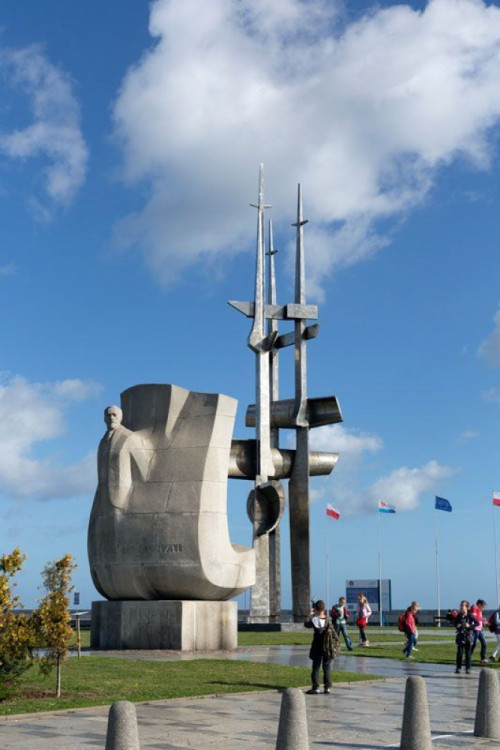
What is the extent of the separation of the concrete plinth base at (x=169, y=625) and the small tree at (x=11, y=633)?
869 cm

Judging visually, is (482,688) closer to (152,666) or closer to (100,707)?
(100,707)

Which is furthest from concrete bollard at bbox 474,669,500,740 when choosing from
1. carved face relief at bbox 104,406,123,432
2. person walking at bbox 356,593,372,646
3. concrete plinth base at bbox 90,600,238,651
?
person walking at bbox 356,593,372,646

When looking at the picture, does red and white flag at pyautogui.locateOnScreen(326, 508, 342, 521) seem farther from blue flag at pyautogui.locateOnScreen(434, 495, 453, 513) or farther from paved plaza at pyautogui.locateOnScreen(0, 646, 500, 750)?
paved plaza at pyautogui.locateOnScreen(0, 646, 500, 750)

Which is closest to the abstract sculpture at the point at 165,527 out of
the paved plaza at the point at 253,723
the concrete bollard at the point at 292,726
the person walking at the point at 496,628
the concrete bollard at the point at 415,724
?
the person walking at the point at 496,628

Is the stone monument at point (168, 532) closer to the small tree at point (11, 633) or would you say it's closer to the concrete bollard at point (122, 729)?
the small tree at point (11, 633)

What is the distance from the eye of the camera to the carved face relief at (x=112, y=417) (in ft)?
76.5

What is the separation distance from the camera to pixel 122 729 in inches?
289

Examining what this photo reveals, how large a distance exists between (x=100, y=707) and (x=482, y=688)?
500 cm

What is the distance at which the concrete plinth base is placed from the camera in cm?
2170

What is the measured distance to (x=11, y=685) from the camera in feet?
43.8

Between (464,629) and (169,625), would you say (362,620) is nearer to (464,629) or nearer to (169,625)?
(169,625)

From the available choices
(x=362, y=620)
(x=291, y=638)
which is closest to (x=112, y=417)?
(x=362, y=620)

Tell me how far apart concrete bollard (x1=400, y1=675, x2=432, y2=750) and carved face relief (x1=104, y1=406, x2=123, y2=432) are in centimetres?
1490

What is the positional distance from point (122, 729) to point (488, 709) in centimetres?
507
